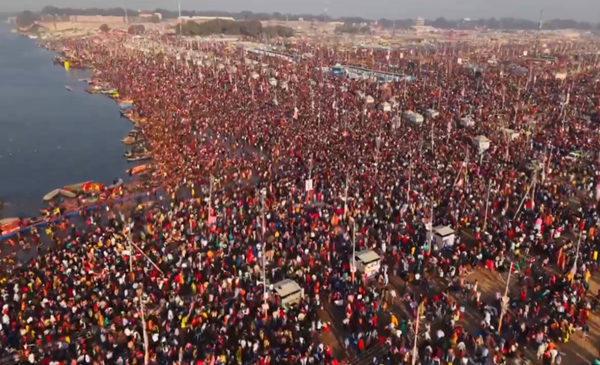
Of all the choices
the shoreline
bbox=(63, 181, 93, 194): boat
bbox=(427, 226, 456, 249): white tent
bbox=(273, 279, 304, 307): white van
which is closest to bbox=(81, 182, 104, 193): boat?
the shoreline

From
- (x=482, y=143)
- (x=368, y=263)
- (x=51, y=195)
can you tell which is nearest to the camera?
(x=368, y=263)

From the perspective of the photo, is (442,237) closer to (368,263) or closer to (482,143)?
(368,263)

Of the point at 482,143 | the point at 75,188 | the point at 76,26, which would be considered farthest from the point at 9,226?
the point at 76,26

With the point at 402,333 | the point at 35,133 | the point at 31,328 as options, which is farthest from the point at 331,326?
the point at 35,133

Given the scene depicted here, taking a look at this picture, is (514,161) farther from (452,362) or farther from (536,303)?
(452,362)

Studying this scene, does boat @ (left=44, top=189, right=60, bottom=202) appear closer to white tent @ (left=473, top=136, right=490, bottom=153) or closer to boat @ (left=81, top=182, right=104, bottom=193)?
boat @ (left=81, top=182, right=104, bottom=193)

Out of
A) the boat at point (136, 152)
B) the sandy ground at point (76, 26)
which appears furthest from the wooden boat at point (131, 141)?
the sandy ground at point (76, 26)
